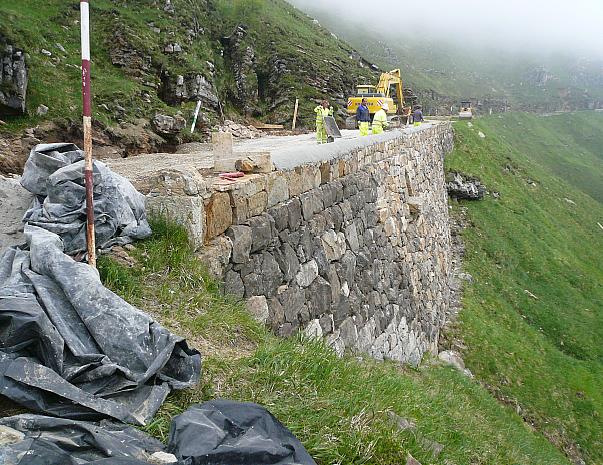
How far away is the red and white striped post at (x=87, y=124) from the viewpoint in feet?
12.5

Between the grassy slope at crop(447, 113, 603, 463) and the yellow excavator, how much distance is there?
3.76 meters

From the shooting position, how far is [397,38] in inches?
3706

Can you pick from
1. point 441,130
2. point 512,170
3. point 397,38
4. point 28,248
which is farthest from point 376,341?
point 397,38

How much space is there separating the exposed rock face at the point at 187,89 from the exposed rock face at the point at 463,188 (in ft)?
33.2

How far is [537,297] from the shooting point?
672 inches

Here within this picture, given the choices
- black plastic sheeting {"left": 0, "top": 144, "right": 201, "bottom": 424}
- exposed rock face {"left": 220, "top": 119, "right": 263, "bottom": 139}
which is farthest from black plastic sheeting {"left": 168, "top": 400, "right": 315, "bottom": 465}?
exposed rock face {"left": 220, "top": 119, "right": 263, "bottom": 139}

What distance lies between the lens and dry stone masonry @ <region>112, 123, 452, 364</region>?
503cm

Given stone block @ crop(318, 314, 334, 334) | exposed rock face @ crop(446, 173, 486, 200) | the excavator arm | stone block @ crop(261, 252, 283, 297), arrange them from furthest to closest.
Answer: the excavator arm → exposed rock face @ crop(446, 173, 486, 200) → stone block @ crop(318, 314, 334, 334) → stone block @ crop(261, 252, 283, 297)

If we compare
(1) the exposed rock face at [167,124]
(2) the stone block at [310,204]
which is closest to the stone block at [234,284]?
(2) the stone block at [310,204]

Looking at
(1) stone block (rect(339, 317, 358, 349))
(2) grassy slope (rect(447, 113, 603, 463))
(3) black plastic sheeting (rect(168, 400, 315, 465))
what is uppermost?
(3) black plastic sheeting (rect(168, 400, 315, 465))

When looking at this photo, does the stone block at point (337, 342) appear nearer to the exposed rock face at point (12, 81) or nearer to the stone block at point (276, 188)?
the stone block at point (276, 188)

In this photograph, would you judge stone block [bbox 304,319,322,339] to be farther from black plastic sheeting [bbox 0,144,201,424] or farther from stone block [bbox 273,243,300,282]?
black plastic sheeting [bbox 0,144,201,424]

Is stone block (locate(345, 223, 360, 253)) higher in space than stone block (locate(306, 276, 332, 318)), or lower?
higher

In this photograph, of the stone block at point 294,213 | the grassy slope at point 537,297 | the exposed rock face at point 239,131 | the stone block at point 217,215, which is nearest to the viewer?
the stone block at point 217,215
